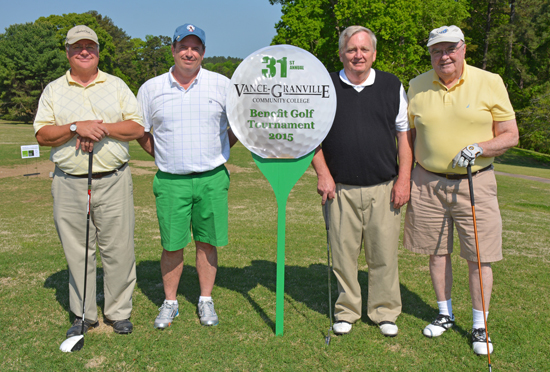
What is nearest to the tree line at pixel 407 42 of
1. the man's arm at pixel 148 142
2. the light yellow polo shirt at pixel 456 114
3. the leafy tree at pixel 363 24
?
the leafy tree at pixel 363 24

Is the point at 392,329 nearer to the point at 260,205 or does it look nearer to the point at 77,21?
the point at 260,205

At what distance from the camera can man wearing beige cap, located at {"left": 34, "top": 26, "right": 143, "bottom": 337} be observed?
3.64m

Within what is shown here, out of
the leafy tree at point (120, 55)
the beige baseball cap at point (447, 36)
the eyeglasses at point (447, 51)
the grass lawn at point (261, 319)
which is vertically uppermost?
the leafy tree at point (120, 55)

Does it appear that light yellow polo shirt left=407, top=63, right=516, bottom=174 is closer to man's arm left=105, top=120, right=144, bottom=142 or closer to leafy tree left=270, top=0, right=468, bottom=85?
man's arm left=105, top=120, right=144, bottom=142

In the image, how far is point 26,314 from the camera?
4148 millimetres

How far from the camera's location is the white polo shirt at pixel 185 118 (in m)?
3.88

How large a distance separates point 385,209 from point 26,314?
345 centimetres

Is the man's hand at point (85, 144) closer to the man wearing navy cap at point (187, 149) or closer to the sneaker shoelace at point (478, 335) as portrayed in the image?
the man wearing navy cap at point (187, 149)

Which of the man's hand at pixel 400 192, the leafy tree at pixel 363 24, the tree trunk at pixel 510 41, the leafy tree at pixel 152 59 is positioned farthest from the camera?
the leafy tree at pixel 152 59

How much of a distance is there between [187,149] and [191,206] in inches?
21.9

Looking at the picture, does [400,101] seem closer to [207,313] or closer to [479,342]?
[479,342]

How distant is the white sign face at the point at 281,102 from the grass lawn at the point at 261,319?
161 centimetres

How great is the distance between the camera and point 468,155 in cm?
349

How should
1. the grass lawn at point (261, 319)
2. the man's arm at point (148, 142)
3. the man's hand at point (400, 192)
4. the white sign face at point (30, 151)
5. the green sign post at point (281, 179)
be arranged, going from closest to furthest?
the grass lawn at point (261, 319) < the green sign post at point (281, 179) < the man's hand at point (400, 192) < the man's arm at point (148, 142) < the white sign face at point (30, 151)
